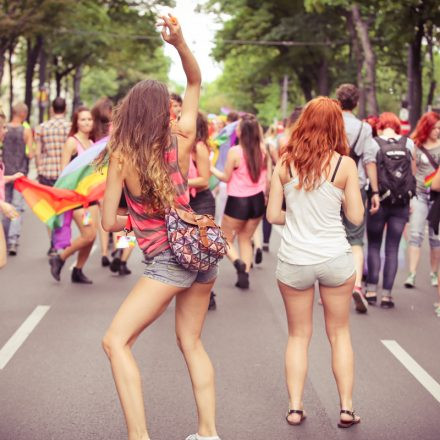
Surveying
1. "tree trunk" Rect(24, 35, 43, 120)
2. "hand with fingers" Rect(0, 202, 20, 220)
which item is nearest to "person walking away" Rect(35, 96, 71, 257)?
"hand with fingers" Rect(0, 202, 20, 220)

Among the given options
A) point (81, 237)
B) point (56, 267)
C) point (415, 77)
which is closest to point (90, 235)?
point (81, 237)

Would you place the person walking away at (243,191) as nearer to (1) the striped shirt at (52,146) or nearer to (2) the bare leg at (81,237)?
(2) the bare leg at (81,237)

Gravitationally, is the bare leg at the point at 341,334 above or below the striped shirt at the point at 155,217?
below

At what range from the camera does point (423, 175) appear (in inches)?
400

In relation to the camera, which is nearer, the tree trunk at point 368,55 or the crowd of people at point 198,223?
the crowd of people at point 198,223

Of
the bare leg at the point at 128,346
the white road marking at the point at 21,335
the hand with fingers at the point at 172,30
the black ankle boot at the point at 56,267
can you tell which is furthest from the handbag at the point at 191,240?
the black ankle boot at the point at 56,267

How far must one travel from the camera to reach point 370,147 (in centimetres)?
863

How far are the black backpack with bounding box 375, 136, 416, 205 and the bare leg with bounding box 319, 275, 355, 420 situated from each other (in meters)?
3.67

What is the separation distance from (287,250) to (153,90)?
55.7 inches

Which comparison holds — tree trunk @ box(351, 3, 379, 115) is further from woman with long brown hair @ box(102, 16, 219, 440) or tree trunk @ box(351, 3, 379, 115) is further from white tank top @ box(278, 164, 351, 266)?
woman with long brown hair @ box(102, 16, 219, 440)

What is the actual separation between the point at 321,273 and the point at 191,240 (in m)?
1.10

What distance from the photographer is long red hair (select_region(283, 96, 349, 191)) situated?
509 centimetres

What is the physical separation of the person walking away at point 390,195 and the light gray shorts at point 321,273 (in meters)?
3.71

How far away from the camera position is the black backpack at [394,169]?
8.76 metres
